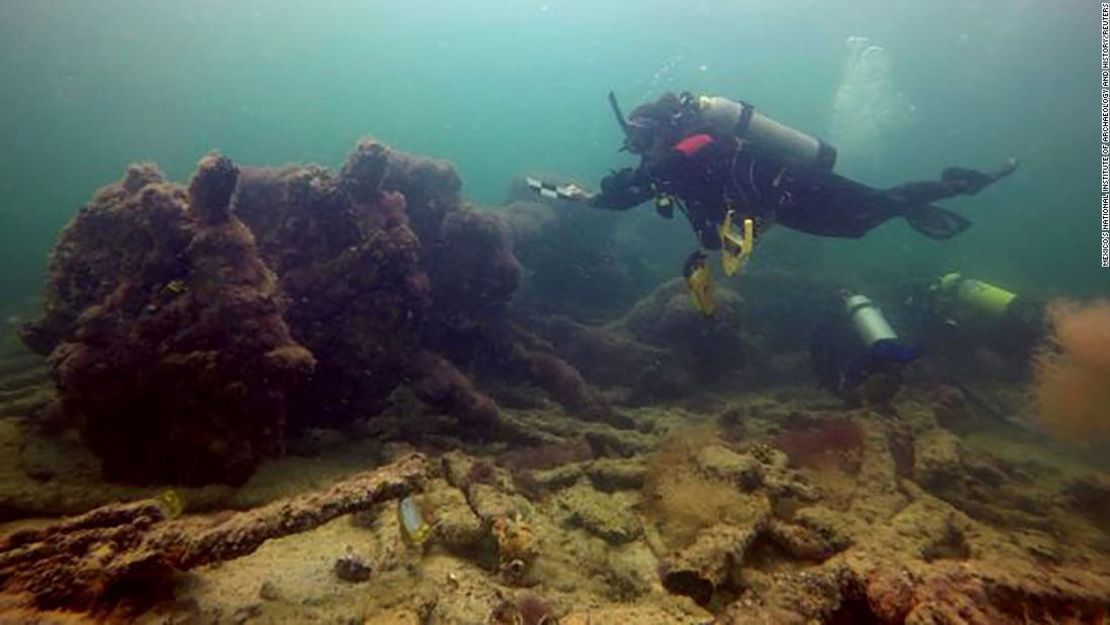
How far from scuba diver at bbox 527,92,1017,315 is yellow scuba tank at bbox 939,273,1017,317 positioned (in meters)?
3.86

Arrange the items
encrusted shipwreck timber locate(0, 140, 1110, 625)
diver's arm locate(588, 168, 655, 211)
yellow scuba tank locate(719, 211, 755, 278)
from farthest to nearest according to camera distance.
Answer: diver's arm locate(588, 168, 655, 211), yellow scuba tank locate(719, 211, 755, 278), encrusted shipwreck timber locate(0, 140, 1110, 625)

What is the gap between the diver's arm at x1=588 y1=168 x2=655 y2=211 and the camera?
8.64 meters

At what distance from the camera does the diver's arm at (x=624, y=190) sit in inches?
340

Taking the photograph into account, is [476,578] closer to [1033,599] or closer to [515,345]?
[1033,599]

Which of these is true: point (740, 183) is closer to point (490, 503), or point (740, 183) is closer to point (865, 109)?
point (490, 503)

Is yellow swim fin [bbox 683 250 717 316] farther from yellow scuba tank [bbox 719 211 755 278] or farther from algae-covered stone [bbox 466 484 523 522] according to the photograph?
algae-covered stone [bbox 466 484 523 522]

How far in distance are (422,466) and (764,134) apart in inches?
299

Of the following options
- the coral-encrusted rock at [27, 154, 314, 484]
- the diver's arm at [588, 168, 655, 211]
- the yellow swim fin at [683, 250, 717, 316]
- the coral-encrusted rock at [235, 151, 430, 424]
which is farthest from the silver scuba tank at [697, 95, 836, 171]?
the coral-encrusted rock at [27, 154, 314, 484]

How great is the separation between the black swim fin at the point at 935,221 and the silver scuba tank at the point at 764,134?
70.2 inches

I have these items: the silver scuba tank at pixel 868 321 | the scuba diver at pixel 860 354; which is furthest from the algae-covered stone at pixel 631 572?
the silver scuba tank at pixel 868 321

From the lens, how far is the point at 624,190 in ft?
29.0

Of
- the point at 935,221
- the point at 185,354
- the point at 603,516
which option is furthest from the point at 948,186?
the point at 185,354

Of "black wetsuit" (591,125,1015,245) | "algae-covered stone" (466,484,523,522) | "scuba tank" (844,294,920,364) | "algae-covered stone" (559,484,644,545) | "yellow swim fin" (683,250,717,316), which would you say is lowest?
"algae-covered stone" (466,484,523,522)

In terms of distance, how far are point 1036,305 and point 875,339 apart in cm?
577
